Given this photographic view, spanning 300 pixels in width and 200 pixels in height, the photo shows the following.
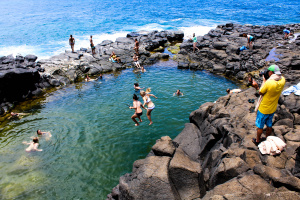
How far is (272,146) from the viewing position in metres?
7.93

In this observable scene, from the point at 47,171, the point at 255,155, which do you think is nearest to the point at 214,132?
the point at 255,155

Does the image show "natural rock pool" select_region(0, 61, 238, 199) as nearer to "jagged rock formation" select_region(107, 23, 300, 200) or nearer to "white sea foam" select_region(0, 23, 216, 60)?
"jagged rock formation" select_region(107, 23, 300, 200)

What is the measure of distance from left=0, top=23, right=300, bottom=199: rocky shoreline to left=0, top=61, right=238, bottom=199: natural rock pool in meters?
2.13

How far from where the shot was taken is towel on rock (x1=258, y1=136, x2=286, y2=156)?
25.8 ft

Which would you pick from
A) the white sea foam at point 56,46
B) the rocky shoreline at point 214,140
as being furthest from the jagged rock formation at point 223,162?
the white sea foam at point 56,46

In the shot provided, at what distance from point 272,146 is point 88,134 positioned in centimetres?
1184

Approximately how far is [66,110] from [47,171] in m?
7.33

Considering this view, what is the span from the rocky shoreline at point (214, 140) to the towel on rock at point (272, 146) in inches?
8.6

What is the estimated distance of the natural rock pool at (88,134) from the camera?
1094 centimetres

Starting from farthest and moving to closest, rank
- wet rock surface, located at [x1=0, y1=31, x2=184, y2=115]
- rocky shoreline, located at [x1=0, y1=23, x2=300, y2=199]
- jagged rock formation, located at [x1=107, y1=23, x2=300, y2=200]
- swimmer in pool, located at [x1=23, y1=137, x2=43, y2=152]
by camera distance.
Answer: wet rock surface, located at [x1=0, y1=31, x2=184, y2=115], swimmer in pool, located at [x1=23, y1=137, x2=43, y2=152], rocky shoreline, located at [x1=0, y1=23, x2=300, y2=199], jagged rock formation, located at [x1=107, y1=23, x2=300, y2=200]

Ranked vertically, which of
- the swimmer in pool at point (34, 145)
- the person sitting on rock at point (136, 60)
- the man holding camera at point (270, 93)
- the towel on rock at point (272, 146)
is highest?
the man holding camera at point (270, 93)

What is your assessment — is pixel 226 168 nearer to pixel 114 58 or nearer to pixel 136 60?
pixel 136 60

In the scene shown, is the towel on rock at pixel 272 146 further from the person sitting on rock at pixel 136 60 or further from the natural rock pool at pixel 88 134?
the person sitting on rock at pixel 136 60

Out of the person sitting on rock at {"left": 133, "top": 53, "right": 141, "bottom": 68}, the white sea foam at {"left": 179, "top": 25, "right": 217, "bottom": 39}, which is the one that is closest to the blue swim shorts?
the person sitting on rock at {"left": 133, "top": 53, "right": 141, "bottom": 68}
